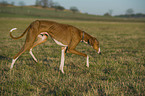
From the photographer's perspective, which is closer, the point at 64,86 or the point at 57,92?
the point at 57,92

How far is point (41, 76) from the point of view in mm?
4309

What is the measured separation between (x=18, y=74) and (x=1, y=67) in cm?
103

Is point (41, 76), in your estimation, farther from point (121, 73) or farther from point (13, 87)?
point (121, 73)

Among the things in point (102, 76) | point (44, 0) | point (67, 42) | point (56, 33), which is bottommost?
point (102, 76)

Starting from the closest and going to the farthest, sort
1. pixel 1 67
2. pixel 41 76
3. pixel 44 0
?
1. pixel 41 76
2. pixel 1 67
3. pixel 44 0

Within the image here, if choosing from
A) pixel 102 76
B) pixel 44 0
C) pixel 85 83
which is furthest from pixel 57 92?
pixel 44 0

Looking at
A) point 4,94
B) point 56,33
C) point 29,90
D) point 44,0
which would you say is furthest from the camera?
point 44,0

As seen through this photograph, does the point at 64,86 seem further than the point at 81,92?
Yes

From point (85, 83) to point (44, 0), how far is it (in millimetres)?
169880

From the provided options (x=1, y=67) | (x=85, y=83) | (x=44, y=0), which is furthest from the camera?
(x=44, y=0)

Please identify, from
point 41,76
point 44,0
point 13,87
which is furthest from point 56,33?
point 44,0

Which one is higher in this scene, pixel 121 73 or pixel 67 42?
pixel 67 42

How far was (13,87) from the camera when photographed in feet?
11.6

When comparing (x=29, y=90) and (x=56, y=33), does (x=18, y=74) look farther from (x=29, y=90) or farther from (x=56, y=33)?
(x=56, y=33)
